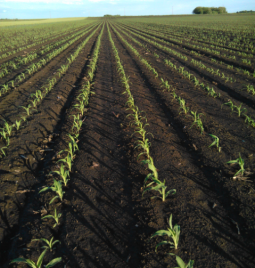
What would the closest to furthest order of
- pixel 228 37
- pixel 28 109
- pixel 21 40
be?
pixel 28 109 < pixel 228 37 < pixel 21 40

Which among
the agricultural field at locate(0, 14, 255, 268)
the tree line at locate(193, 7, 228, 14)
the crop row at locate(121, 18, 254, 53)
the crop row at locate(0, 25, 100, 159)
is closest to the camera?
the agricultural field at locate(0, 14, 255, 268)

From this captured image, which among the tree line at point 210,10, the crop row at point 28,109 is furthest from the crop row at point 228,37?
the tree line at point 210,10

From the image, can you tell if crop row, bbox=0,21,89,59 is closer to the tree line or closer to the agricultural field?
the agricultural field

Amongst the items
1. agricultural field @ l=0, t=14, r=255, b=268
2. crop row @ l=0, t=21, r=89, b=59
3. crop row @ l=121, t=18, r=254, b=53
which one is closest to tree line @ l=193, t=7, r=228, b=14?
crop row @ l=121, t=18, r=254, b=53

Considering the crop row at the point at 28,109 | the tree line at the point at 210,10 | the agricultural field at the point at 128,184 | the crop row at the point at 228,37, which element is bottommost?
the agricultural field at the point at 128,184

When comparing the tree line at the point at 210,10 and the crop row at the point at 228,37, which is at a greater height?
the tree line at the point at 210,10

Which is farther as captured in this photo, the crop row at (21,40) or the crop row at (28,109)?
the crop row at (21,40)

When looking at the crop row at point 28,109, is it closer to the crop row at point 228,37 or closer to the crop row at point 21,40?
the crop row at point 21,40

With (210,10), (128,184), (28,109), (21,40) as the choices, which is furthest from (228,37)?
(210,10)

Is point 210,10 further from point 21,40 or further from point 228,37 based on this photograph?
point 21,40

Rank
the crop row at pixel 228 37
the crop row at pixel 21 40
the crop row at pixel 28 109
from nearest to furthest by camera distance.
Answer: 1. the crop row at pixel 28 109
2. the crop row at pixel 228 37
3. the crop row at pixel 21 40

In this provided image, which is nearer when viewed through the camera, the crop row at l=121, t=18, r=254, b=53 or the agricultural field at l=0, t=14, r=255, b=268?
the agricultural field at l=0, t=14, r=255, b=268

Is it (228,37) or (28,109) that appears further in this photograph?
(228,37)

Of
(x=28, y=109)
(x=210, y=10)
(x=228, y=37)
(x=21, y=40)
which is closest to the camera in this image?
(x=28, y=109)
